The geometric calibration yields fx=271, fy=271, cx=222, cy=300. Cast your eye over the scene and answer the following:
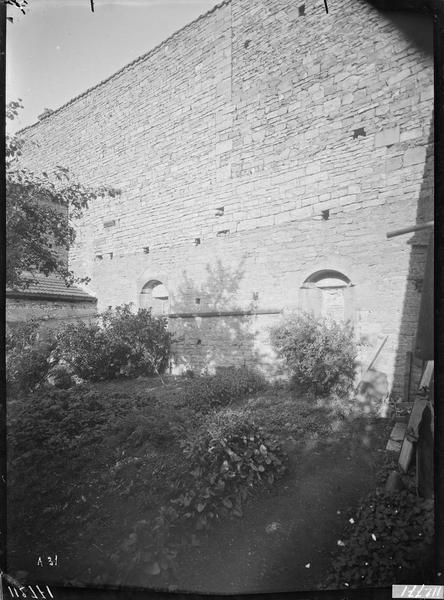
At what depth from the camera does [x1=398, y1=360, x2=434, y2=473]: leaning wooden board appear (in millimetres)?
2164

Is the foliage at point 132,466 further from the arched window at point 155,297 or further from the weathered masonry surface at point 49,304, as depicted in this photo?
the arched window at point 155,297

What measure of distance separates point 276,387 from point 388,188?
193 centimetres

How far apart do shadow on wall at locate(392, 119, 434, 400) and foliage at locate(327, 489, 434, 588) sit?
921 millimetres

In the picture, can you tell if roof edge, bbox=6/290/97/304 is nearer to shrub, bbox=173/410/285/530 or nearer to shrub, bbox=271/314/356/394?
shrub, bbox=173/410/285/530

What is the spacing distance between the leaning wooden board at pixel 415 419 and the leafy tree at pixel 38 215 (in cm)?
325

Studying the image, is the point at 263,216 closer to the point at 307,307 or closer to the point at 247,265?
the point at 247,265

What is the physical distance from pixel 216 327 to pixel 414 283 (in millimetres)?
1751

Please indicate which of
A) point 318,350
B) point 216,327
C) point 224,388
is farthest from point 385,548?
point 216,327

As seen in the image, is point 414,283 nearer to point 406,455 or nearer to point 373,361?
point 373,361

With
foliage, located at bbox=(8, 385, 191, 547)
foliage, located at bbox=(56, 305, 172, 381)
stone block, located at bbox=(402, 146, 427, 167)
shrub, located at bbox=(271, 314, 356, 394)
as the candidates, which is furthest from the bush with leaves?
stone block, located at bbox=(402, 146, 427, 167)

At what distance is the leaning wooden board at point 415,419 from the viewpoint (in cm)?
216

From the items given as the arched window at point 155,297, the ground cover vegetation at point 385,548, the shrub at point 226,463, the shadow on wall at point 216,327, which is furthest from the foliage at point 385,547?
the arched window at point 155,297

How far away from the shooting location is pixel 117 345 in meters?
2.76

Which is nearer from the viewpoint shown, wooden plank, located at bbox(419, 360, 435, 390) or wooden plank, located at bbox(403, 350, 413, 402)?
wooden plank, located at bbox(419, 360, 435, 390)
